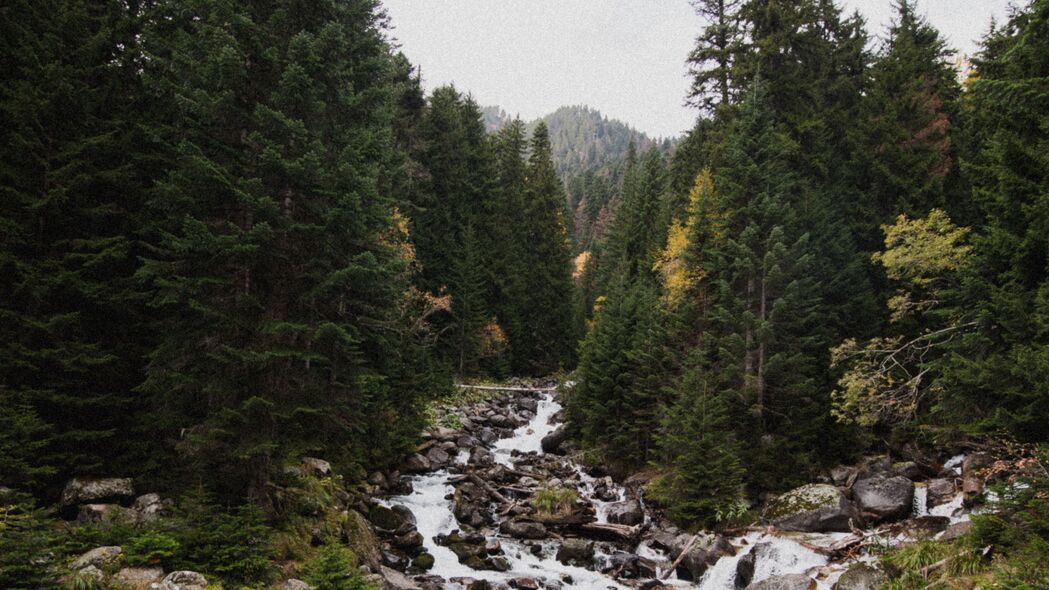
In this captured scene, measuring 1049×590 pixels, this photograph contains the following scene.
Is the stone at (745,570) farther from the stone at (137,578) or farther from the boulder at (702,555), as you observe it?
the stone at (137,578)

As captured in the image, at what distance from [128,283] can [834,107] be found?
3055cm

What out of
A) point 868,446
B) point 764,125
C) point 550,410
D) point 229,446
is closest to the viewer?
point 229,446

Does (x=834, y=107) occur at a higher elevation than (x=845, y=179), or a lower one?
higher

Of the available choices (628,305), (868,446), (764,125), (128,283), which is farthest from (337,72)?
(868,446)

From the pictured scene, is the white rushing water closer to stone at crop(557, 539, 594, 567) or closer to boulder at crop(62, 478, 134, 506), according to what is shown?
stone at crop(557, 539, 594, 567)

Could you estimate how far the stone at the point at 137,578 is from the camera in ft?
27.2

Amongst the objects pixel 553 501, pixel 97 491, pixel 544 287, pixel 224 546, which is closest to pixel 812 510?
pixel 553 501

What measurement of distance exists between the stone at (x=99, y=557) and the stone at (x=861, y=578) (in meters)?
14.5

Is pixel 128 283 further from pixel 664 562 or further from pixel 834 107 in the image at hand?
pixel 834 107

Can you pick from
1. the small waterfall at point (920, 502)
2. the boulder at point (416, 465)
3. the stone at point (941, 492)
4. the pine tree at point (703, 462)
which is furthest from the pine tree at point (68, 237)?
the stone at point (941, 492)

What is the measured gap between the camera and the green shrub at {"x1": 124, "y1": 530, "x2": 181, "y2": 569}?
8.71 metres

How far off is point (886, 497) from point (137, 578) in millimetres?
18775

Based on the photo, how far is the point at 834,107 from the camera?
26297 mm

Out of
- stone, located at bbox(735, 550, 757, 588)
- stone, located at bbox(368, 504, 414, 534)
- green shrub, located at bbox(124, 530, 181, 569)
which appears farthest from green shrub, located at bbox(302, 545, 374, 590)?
stone, located at bbox(735, 550, 757, 588)
